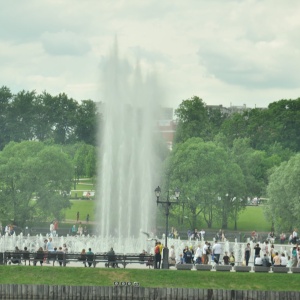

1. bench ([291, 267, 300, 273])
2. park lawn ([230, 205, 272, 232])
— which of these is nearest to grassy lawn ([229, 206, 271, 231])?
park lawn ([230, 205, 272, 232])

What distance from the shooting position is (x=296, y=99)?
175250mm

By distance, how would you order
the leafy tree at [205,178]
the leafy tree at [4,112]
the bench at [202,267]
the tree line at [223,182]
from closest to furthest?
the bench at [202,267]
the tree line at [223,182]
the leafy tree at [205,178]
the leafy tree at [4,112]

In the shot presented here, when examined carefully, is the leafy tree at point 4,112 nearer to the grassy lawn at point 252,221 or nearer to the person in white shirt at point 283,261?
the grassy lawn at point 252,221

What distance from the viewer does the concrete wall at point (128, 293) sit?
181 ft

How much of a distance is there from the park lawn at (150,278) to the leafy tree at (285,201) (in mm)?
40945

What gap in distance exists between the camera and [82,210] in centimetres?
12900

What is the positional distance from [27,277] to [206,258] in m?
10.4

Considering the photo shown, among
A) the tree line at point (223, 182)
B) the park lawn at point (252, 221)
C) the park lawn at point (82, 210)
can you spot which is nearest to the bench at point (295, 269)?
the tree line at point (223, 182)

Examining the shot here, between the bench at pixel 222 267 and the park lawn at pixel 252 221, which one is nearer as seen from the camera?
the bench at pixel 222 267

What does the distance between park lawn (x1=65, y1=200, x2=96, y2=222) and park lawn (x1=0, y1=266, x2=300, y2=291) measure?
59042 mm

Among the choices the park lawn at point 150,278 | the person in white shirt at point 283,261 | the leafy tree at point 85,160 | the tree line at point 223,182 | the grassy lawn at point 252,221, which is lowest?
the park lawn at point 150,278

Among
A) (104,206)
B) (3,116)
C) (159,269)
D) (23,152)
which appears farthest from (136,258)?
(3,116)

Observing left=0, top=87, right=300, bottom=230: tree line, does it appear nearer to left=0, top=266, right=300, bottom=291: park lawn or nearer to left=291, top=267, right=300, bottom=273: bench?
left=291, top=267, right=300, bottom=273: bench

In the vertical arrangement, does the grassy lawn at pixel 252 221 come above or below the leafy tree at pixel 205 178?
below
